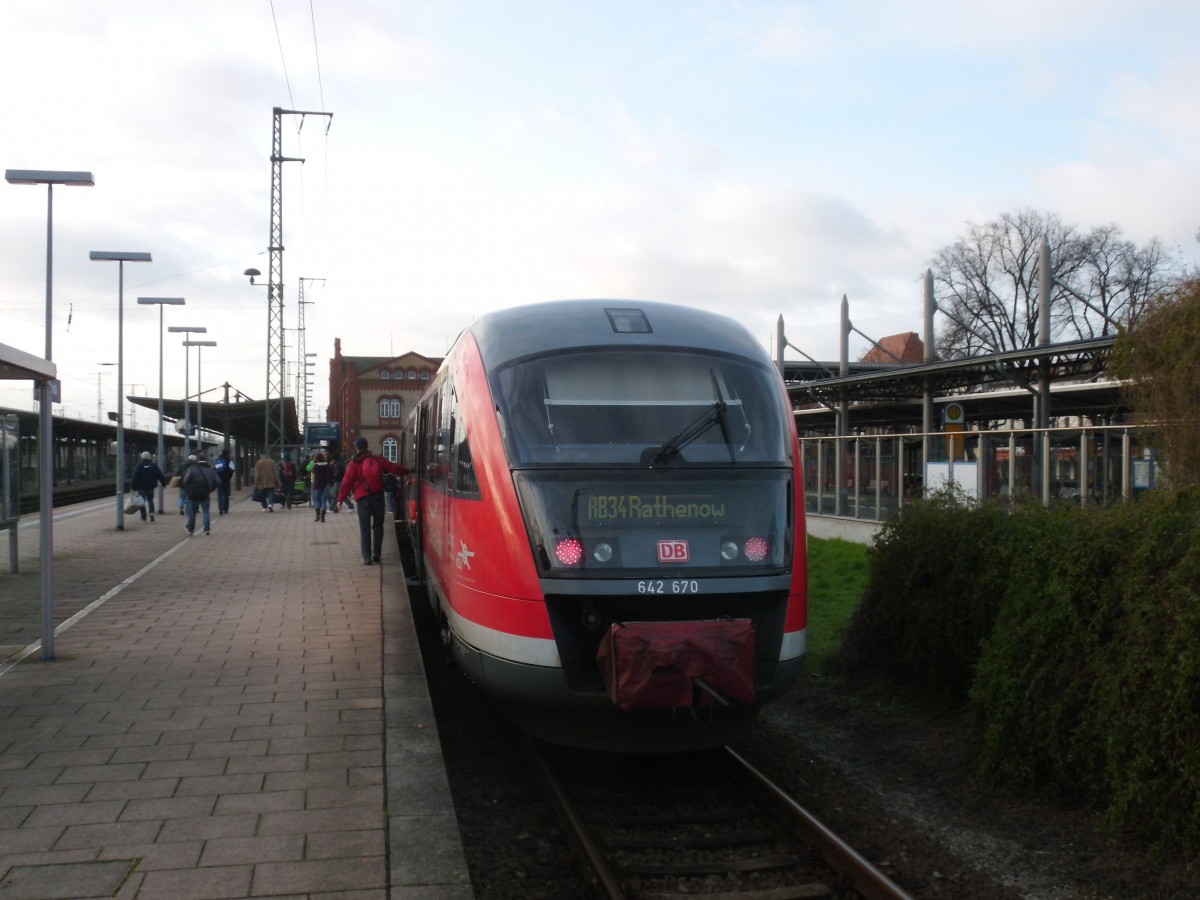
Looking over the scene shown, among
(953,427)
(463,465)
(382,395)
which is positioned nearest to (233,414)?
(953,427)

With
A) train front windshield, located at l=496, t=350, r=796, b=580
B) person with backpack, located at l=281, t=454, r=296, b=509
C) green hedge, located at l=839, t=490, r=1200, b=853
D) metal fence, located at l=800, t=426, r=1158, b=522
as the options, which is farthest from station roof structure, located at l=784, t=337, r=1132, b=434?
person with backpack, located at l=281, t=454, r=296, b=509

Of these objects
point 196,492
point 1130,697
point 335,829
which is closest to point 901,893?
point 1130,697

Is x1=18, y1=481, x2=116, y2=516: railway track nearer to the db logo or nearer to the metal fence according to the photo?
the metal fence

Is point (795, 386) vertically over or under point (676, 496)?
over

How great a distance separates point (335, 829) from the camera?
4758 mm

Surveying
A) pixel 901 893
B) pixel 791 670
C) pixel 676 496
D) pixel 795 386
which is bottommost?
pixel 901 893

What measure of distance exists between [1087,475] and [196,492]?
47.5 ft

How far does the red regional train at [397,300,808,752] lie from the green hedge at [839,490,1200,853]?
1.19 meters

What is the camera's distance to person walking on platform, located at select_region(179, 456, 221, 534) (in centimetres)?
1991

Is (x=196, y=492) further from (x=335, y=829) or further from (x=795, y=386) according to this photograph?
(x=335, y=829)

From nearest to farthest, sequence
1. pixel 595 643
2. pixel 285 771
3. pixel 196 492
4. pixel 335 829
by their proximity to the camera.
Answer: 1. pixel 335 829
2. pixel 285 771
3. pixel 595 643
4. pixel 196 492

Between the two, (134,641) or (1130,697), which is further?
(134,641)

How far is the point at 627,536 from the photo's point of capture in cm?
602

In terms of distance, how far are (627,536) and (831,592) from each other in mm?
7606
